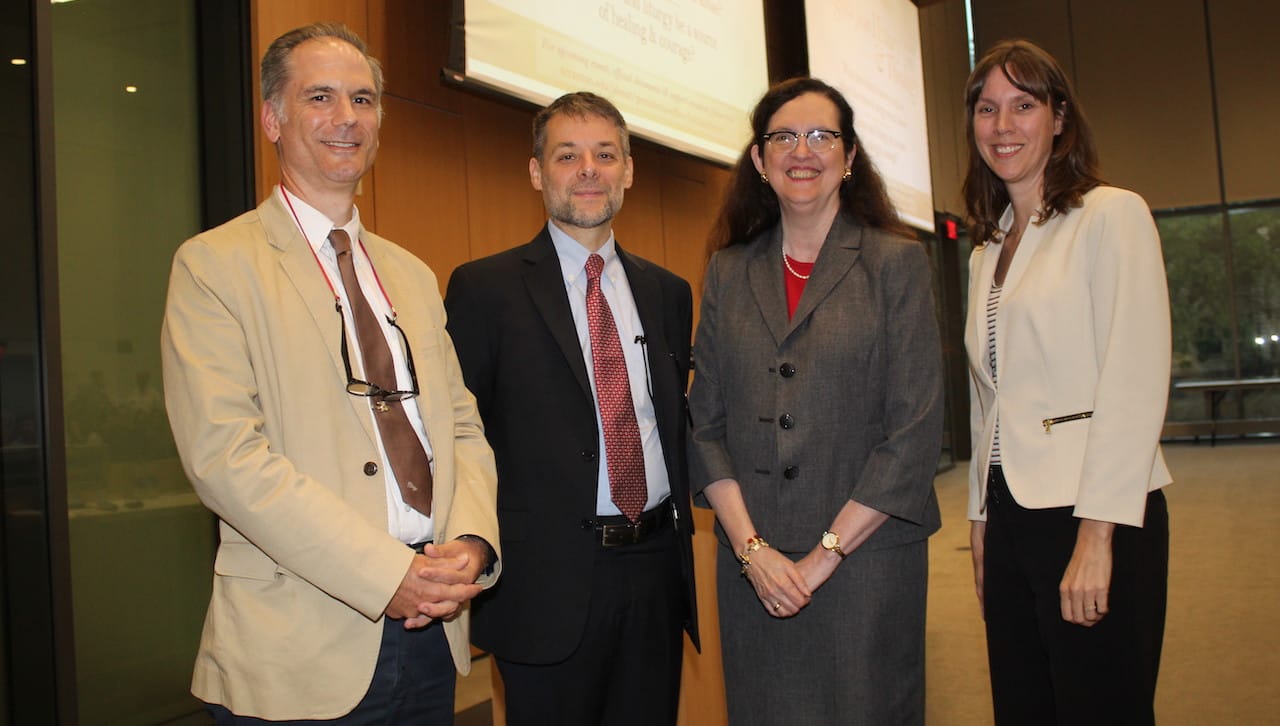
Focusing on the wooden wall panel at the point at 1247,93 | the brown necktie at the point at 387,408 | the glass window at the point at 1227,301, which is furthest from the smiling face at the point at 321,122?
the wooden wall panel at the point at 1247,93

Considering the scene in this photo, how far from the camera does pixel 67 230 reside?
279 centimetres

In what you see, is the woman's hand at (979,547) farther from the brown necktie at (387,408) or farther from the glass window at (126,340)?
the glass window at (126,340)

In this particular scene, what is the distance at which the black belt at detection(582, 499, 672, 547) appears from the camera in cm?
204

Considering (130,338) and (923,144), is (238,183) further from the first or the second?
(923,144)

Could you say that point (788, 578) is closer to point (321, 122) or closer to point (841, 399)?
point (841, 399)

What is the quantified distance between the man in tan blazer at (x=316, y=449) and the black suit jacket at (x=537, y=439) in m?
0.22

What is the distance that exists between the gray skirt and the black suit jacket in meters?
0.24

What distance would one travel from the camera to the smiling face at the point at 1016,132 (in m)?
2.05

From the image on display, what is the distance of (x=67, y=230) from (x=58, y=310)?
487 millimetres

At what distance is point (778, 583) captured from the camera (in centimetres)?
193

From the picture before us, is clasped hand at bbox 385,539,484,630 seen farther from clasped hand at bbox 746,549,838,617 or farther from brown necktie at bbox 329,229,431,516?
clasped hand at bbox 746,549,838,617

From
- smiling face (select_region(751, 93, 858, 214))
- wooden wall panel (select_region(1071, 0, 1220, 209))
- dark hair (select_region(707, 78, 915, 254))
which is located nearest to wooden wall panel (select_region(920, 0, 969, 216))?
wooden wall panel (select_region(1071, 0, 1220, 209))

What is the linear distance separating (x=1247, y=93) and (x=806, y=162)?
13412 mm

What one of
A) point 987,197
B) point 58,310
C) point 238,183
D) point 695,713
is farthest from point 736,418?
point 238,183
